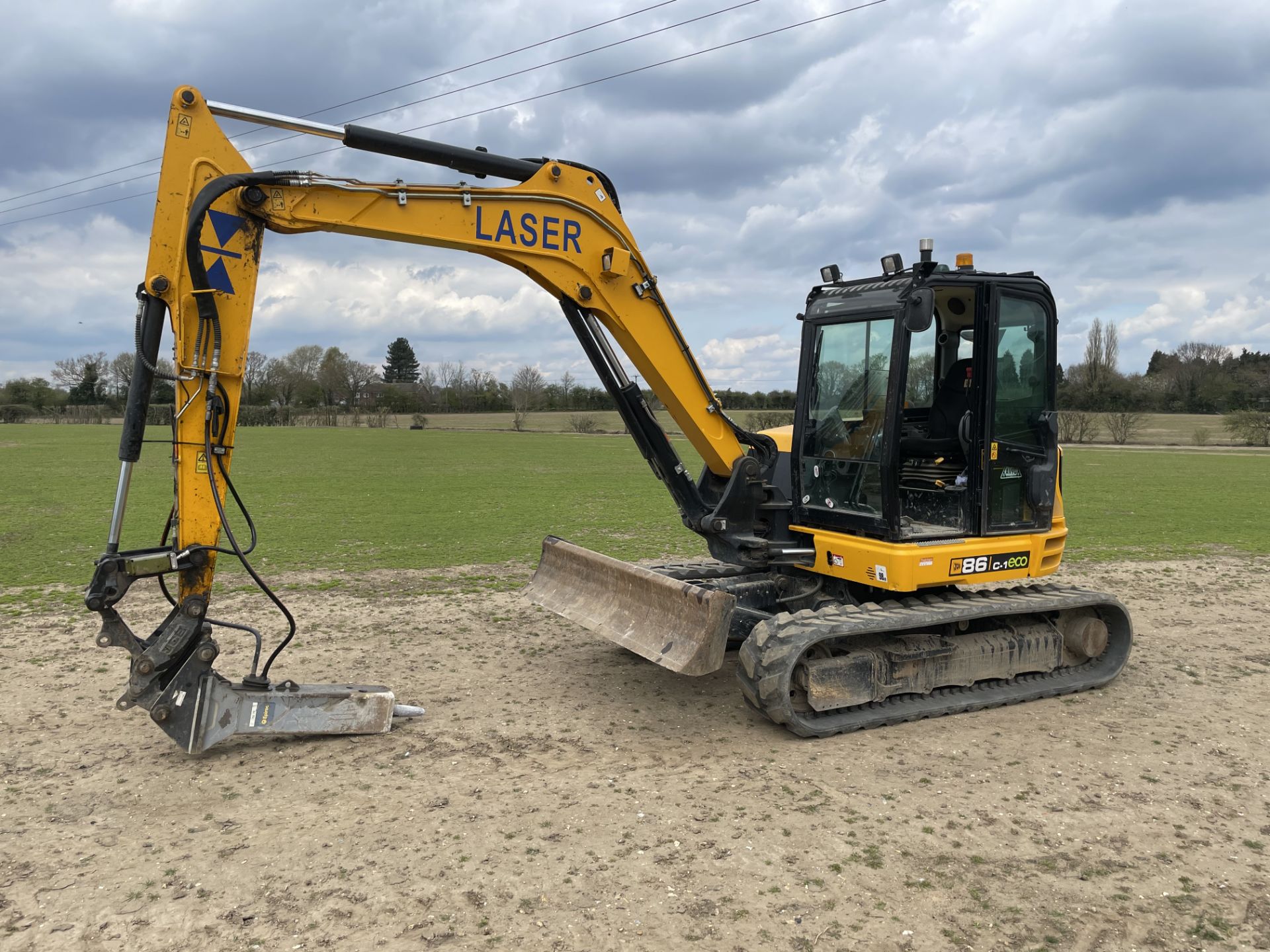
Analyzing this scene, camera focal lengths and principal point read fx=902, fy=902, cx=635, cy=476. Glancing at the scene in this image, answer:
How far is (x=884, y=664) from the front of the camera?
22.0ft

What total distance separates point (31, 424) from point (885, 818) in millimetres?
77851

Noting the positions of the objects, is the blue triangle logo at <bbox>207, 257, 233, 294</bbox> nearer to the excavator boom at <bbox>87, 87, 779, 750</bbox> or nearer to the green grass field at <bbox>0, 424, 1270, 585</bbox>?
the excavator boom at <bbox>87, 87, 779, 750</bbox>

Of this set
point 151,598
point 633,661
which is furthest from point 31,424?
point 633,661

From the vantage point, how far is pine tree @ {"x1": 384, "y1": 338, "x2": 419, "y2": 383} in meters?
98.6

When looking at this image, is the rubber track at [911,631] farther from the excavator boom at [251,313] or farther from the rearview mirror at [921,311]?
the rearview mirror at [921,311]

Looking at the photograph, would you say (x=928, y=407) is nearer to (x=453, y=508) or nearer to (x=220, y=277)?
(x=220, y=277)

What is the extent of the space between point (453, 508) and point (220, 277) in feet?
44.9

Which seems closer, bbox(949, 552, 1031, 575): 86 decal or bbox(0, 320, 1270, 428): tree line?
bbox(949, 552, 1031, 575): 86 decal

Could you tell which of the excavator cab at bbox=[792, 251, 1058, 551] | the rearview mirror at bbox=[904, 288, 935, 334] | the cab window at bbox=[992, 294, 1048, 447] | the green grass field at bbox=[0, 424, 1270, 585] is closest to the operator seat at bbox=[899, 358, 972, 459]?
the excavator cab at bbox=[792, 251, 1058, 551]

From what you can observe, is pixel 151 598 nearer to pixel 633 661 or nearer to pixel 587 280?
pixel 633 661

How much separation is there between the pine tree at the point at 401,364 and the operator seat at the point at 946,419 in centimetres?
9352

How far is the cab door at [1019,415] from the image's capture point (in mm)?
7094

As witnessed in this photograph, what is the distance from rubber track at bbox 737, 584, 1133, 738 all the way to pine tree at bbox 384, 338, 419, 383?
94142mm

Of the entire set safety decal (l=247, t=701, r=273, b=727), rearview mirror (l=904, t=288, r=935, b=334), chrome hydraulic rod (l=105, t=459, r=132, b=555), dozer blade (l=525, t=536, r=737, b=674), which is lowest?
safety decal (l=247, t=701, r=273, b=727)
